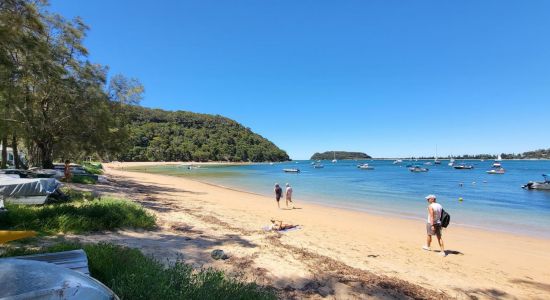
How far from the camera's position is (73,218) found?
8.84 metres

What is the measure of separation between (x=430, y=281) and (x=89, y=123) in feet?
78.3

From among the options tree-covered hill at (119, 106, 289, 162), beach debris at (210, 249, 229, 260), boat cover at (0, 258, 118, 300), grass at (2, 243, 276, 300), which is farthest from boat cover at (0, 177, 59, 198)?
tree-covered hill at (119, 106, 289, 162)

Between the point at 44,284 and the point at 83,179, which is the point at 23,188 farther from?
the point at 83,179

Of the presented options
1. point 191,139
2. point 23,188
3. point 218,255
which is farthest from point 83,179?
point 191,139

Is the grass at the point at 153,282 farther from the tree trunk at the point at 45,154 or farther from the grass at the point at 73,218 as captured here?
the tree trunk at the point at 45,154

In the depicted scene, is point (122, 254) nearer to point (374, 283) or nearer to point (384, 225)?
point (374, 283)

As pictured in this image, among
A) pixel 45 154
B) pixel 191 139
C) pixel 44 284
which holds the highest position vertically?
pixel 191 139

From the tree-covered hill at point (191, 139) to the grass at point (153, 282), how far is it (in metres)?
123

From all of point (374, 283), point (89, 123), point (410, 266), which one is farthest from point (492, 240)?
point (89, 123)

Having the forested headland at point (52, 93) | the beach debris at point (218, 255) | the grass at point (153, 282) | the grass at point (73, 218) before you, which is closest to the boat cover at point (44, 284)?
the grass at point (153, 282)

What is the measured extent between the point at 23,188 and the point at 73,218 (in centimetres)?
363

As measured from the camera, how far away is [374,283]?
6.86 metres

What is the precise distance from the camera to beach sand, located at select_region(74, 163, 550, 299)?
22.1ft

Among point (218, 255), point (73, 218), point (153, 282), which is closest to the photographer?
point (153, 282)
